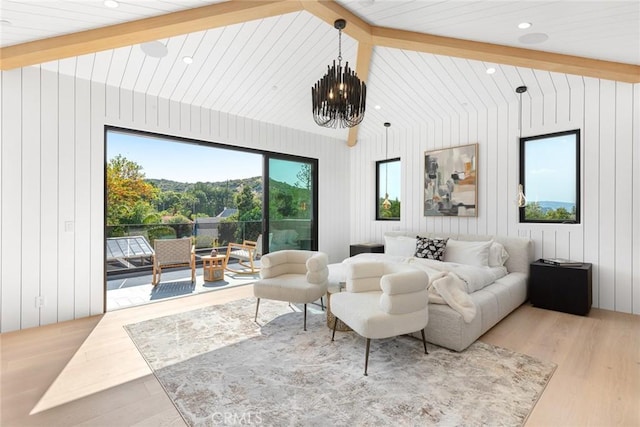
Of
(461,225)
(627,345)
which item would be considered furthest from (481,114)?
(627,345)

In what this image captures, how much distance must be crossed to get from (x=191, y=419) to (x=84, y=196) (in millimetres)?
3055

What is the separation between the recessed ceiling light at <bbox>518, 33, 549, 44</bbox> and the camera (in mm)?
2822

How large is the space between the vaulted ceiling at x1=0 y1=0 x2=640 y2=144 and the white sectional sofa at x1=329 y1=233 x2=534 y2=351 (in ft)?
7.04

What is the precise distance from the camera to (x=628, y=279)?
3.64 m

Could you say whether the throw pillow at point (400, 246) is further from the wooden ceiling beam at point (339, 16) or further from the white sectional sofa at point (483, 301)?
the wooden ceiling beam at point (339, 16)

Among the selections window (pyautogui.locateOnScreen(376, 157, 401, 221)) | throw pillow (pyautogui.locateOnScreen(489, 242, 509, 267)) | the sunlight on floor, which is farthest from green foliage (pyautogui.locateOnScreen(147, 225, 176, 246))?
throw pillow (pyautogui.locateOnScreen(489, 242, 509, 267))

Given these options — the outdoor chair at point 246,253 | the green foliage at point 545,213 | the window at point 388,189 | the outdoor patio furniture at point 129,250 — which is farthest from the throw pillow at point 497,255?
the outdoor patio furniture at point 129,250

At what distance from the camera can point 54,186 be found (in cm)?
339

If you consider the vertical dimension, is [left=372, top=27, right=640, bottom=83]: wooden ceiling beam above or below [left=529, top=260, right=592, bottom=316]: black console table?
above

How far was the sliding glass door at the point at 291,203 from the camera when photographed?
5398 millimetres

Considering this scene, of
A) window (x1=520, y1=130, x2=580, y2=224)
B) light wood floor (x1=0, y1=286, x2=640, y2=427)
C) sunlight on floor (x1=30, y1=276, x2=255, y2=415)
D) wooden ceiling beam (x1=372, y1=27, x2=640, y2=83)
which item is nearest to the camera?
light wood floor (x1=0, y1=286, x2=640, y2=427)

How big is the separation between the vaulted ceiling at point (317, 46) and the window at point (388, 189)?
4.59 ft

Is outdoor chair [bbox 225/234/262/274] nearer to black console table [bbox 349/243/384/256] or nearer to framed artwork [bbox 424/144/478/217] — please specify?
black console table [bbox 349/243/384/256]

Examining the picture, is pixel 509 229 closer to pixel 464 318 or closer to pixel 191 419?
pixel 464 318
